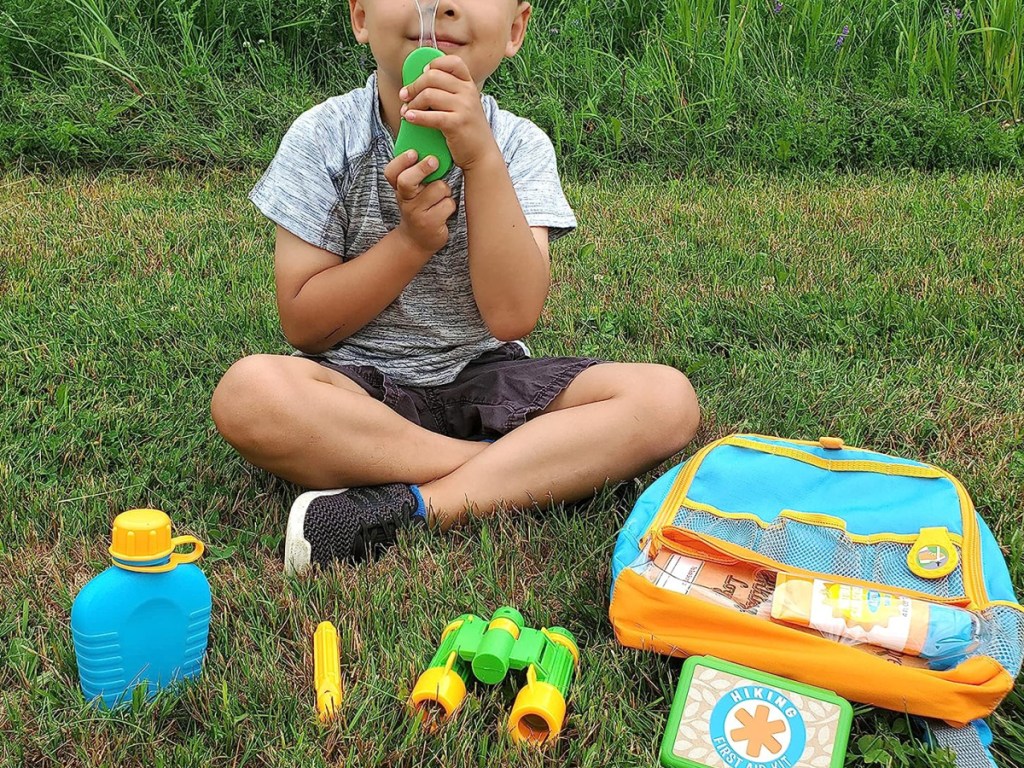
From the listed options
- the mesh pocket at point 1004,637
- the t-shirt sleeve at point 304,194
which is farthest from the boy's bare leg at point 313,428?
the mesh pocket at point 1004,637

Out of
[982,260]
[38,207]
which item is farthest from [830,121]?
[38,207]

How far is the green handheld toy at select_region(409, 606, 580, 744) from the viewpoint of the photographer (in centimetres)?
132

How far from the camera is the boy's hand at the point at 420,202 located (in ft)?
5.60

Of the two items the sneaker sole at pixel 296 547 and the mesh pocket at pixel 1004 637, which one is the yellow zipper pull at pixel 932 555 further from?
the sneaker sole at pixel 296 547

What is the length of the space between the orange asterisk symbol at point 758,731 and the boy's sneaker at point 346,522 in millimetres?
676

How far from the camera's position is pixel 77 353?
2.48 m

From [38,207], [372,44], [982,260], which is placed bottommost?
[982,260]

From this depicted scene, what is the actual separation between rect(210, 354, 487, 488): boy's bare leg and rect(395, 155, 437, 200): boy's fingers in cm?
36

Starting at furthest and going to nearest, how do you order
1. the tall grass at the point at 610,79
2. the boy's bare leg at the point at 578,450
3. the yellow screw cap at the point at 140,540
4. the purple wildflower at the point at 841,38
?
the purple wildflower at the point at 841,38 → the tall grass at the point at 610,79 → the boy's bare leg at the point at 578,450 → the yellow screw cap at the point at 140,540

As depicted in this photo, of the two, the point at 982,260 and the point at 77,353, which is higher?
the point at 77,353

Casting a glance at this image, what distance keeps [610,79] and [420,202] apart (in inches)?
104

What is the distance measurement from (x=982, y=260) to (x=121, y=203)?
2.68 m

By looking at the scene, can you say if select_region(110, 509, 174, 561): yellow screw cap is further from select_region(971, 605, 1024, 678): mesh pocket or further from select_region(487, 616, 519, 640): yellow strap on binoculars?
select_region(971, 605, 1024, 678): mesh pocket

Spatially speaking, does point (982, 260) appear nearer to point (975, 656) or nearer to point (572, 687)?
point (975, 656)
